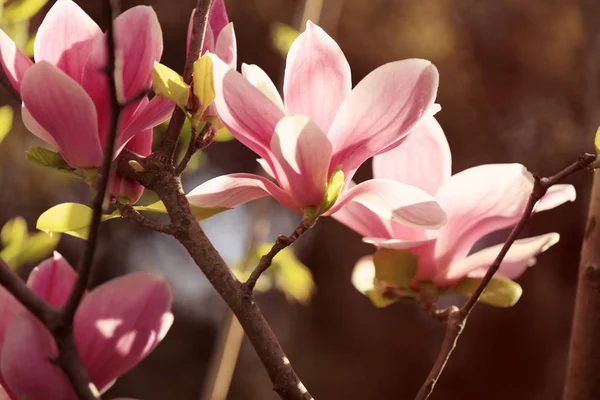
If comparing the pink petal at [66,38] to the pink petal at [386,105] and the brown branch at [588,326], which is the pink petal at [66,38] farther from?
the brown branch at [588,326]

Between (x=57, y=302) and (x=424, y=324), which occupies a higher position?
(x=57, y=302)

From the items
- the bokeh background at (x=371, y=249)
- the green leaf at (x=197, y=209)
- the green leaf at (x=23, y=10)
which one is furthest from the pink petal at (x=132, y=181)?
the bokeh background at (x=371, y=249)

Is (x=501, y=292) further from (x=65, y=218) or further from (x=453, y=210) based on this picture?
(x=65, y=218)

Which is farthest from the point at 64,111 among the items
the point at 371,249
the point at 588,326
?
the point at 371,249

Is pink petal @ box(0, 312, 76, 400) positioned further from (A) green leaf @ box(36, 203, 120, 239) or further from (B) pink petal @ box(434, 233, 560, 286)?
(B) pink petal @ box(434, 233, 560, 286)

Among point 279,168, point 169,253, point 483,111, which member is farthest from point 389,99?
point 483,111

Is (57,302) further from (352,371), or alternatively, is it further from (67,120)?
(352,371)
